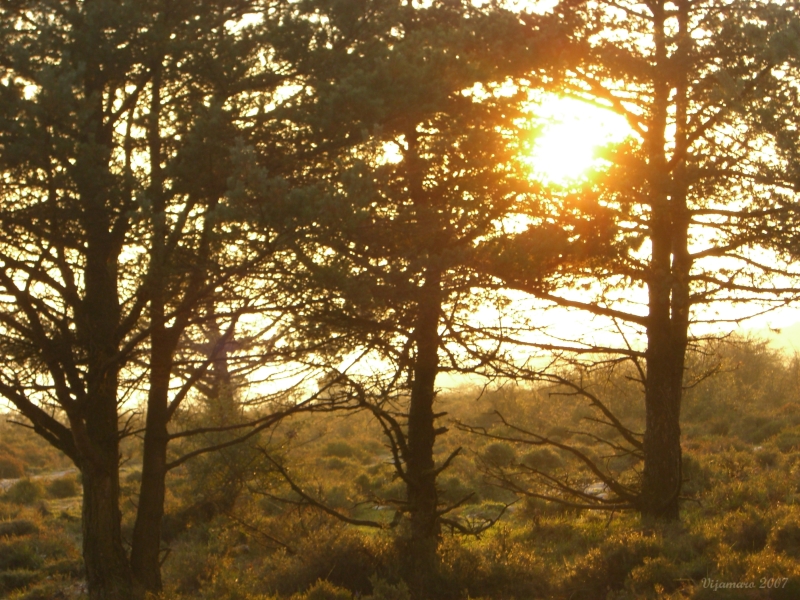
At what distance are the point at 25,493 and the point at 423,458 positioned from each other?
18.7 metres

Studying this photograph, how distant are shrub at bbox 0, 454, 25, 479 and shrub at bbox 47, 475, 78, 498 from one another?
6.82 m

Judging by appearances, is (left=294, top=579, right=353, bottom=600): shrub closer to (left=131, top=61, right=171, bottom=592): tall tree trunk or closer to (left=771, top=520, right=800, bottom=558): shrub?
(left=131, top=61, right=171, bottom=592): tall tree trunk

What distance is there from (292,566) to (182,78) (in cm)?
610

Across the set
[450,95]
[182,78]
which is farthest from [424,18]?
[182,78]

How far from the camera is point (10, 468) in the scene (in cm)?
3316

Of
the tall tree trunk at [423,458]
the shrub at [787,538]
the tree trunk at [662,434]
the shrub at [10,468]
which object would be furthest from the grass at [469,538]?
the shrub at [10,468]

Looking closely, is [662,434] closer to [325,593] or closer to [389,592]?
[389,592]

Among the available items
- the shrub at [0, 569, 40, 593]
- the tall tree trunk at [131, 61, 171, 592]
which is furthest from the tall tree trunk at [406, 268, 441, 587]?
the shrub at [0, 569, 40, 593]

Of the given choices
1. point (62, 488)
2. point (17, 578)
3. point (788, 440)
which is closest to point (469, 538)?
point (17, 578)

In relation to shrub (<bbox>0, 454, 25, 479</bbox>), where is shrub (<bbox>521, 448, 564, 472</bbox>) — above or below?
above

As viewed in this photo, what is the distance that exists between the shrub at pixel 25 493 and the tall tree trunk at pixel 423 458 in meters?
17.9

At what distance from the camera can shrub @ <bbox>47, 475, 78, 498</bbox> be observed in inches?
1022

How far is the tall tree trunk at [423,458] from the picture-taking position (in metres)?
9.41

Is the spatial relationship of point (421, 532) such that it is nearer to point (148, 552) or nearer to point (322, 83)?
point (148, 552)
